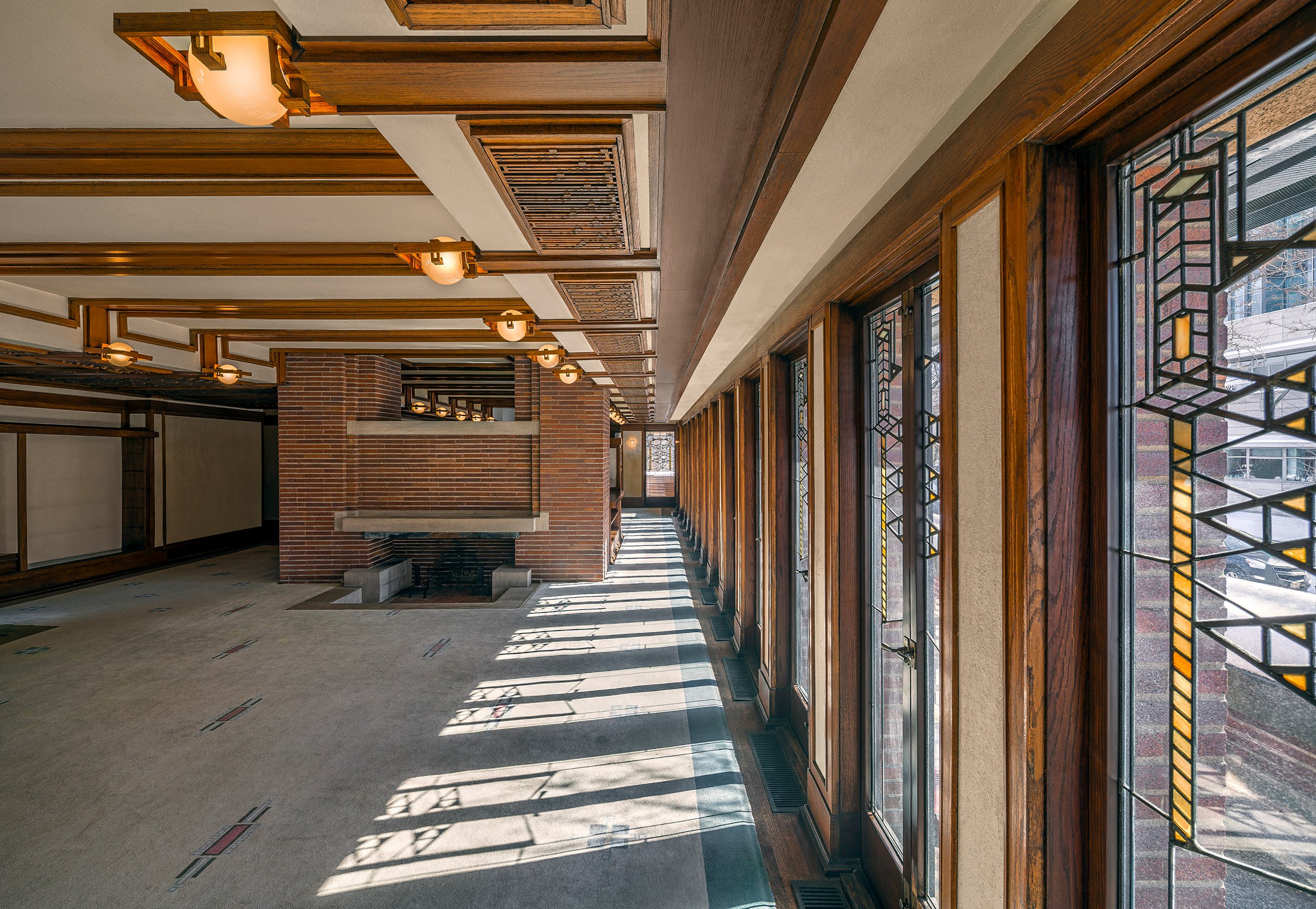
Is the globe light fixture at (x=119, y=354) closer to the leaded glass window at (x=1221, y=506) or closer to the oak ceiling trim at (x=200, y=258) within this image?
the oak ceiling trim at (x=200, y=258)

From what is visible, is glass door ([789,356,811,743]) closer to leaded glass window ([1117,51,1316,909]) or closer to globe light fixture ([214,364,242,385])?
leaded glass window ([1117,51,1316,909])

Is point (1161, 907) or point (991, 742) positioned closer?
point (1161, 907)

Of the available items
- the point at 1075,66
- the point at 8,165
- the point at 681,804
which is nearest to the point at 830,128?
the point at 1075,66

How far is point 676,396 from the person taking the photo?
6977 mm

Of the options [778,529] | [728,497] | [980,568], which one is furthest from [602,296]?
[728,497]

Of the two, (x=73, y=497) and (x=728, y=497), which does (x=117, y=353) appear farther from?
(x=728, y=497)

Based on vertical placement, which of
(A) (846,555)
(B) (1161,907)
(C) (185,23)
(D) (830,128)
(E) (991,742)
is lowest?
(B) (1161,907)

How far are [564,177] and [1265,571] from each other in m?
1.79

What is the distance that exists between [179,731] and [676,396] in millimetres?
5362

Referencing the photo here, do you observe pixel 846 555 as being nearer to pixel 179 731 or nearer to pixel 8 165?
pixel 8 165

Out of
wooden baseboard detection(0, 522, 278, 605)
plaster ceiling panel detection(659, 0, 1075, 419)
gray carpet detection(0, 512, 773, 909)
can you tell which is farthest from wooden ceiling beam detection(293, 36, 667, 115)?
wooden baseboard detection(0, 522, 278, 605)

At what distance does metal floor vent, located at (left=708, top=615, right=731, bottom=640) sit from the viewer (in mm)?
5246

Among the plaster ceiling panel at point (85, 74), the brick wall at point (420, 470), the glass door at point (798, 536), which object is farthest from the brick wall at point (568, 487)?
the plaster ceiling panel at point (85, 74)

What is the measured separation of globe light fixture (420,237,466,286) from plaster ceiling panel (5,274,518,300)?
155 centimetres
